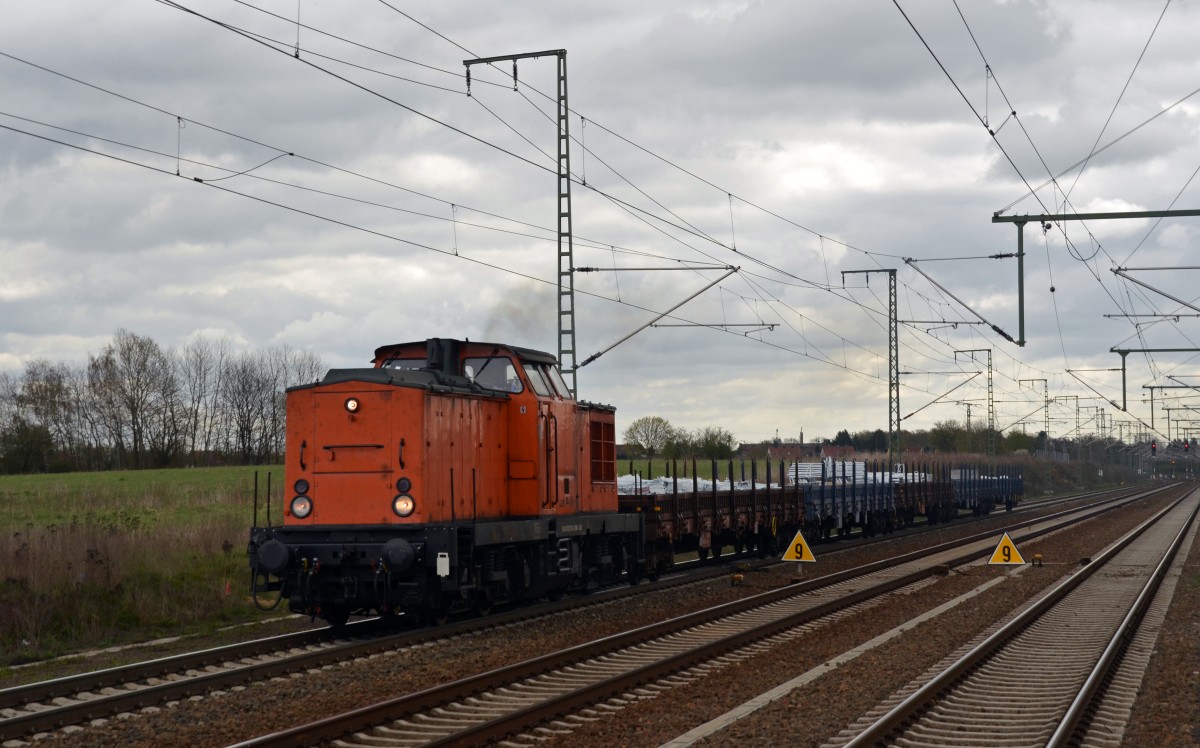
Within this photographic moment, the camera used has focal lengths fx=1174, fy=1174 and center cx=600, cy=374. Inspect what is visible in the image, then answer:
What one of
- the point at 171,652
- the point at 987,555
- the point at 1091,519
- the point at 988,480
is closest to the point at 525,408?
the point at 171,652

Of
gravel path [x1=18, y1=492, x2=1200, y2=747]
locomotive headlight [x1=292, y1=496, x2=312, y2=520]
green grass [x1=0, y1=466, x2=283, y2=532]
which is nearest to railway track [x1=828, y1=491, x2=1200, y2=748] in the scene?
gravel path [x1=18, y1=492, x2=1200, y2=747]

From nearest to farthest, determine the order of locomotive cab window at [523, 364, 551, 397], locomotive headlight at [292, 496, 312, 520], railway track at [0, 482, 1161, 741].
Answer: railway track at [0, 482, 1161, 741] < locomotive headlight at [292, 496, 312, 520] < locomotive cab window at [523, 364, 551, 397]

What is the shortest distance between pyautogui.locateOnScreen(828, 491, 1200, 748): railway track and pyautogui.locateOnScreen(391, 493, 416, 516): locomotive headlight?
19.3ft

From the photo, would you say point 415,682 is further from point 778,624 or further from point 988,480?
point 988,480

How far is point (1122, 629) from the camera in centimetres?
1392

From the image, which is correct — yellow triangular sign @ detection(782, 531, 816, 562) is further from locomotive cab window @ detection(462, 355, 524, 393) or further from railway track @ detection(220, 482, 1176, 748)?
locomotive cab window @ detection(462, 355, 524, 393)

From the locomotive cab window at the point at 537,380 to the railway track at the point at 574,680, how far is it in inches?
142

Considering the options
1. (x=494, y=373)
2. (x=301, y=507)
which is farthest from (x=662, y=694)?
(x=494, y=373)

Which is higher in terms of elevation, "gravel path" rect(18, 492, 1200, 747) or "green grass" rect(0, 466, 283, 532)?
"green grass" rect(0, 466, 283, 532)

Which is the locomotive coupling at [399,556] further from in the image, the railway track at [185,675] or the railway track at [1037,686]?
the railway track at [1037,686]

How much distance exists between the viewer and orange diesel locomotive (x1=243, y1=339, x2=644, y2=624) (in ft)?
43.5

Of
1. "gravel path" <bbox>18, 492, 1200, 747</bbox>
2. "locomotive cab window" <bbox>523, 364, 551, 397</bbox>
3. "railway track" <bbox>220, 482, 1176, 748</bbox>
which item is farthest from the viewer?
"locomotive cab window" <bbox>523, 364, 551, 397</bbox>

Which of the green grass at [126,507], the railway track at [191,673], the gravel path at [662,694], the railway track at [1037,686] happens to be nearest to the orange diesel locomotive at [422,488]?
the railway track at [191,673]

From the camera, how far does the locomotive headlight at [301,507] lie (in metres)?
13.9
